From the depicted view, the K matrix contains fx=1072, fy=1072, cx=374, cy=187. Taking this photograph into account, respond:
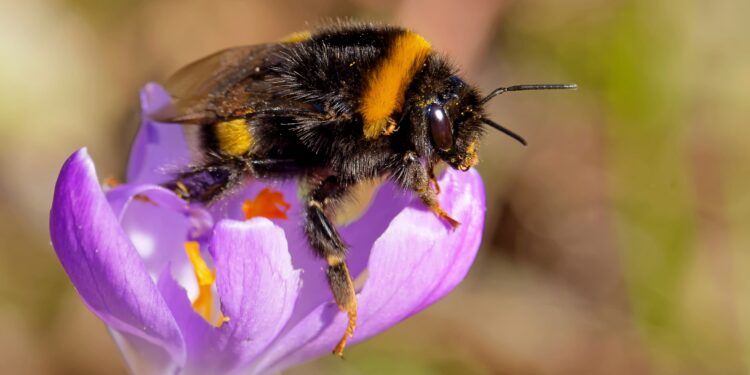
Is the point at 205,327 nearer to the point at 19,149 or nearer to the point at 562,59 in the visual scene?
the point at 19,149

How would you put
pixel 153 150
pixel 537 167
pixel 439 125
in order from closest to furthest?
1. pixel 439 125
2. pixel 153 150
3. pixel 537 167

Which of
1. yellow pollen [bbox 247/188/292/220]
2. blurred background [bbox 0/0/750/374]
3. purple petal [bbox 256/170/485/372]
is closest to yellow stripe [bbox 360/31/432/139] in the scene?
purple petal [bbox 256/170/485/372]

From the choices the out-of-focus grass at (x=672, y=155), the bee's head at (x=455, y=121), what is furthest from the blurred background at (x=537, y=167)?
the bee's head at (x=455, y=121)

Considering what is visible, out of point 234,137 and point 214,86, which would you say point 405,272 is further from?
point 214,86

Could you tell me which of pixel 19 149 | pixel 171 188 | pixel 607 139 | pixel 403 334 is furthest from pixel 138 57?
pixel 171 188

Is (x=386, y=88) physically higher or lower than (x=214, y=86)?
higher

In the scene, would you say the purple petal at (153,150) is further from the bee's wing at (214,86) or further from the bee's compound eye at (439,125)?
the bee's compound eye at (439,125)

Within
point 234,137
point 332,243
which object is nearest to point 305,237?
point 332,243
